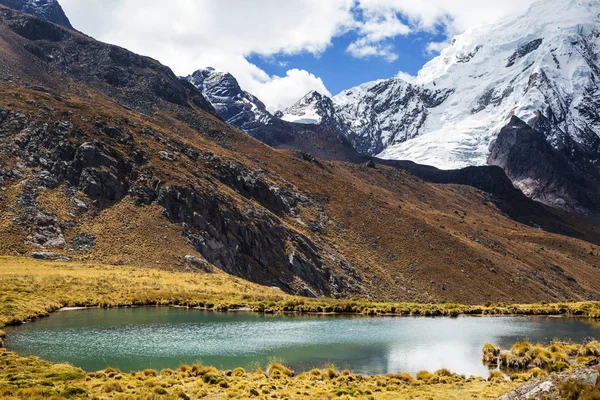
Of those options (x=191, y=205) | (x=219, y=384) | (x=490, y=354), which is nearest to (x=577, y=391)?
(x=219, y=384)

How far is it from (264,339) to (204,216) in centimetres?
6332

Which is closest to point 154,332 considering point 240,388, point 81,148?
point 240,388

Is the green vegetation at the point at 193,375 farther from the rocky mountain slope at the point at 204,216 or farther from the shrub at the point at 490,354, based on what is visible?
the rocky mountain slope at the point at 204,216

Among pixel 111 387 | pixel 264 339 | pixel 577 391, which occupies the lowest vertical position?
pixel 264 339

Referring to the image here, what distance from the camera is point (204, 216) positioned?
108188mm

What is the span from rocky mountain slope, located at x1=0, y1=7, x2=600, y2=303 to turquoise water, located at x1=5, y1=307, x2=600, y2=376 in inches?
1392

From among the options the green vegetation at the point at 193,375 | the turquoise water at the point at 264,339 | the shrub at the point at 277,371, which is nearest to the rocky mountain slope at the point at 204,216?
the green vegetation at the point at 193,375

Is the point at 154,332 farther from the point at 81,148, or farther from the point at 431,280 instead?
the point at 431,280

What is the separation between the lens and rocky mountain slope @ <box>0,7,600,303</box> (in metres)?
94.0

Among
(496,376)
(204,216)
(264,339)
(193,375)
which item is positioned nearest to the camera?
(193,375)

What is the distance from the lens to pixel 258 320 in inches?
2376

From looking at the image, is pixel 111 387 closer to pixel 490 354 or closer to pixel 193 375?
pixel 193 375

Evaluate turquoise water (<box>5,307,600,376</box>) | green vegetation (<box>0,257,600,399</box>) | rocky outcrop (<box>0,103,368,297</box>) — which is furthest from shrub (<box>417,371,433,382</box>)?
rocky outcrop (<box>0,103,368,297</box>)

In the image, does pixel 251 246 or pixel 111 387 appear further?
pixel 251 246
